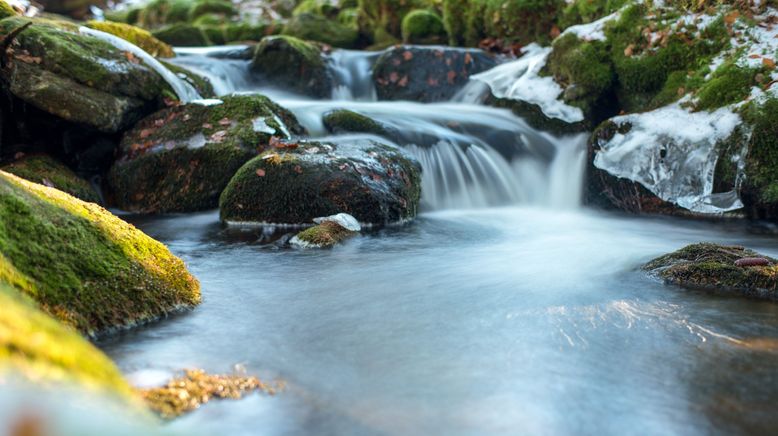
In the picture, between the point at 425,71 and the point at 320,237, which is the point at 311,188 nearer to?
the point at 320,237

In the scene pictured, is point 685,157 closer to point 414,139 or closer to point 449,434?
point 414,139

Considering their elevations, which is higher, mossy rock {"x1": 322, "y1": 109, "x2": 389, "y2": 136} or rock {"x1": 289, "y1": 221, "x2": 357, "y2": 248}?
mossy rock {"x1": 322, "y1": 109, "x2": 389, "y2": 136}

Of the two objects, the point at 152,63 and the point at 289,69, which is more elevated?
the point at 289,69

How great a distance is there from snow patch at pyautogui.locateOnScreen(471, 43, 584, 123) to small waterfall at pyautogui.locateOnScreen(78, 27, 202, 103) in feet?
17.0

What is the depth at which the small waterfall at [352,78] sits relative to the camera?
1236cm

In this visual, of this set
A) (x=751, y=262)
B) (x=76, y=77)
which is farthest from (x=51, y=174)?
(x=751, y=262)

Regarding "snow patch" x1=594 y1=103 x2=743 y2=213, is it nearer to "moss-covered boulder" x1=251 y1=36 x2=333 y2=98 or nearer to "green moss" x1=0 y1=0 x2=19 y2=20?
"moss-covered boulder" x1=251 y1=36 x2=333 y2=98

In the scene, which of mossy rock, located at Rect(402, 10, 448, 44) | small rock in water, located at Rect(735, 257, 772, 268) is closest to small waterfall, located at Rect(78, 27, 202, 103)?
small rock in water, located at Rect(735, 257, 772, 268)

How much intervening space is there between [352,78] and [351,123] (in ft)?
13.1

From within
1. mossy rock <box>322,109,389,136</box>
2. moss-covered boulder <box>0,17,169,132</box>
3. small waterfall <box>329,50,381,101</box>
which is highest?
small waterfall <box>329,50,381,101</box>

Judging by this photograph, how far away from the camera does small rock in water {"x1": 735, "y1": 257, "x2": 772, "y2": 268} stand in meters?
4.40

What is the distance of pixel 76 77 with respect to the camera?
25.1 feet

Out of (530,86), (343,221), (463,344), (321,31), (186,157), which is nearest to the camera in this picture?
(463,344)

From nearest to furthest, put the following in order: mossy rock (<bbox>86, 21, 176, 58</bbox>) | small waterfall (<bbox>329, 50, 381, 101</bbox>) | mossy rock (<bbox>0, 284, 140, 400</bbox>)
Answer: mossy rock (<bbox>0, 284, 140, 400</bbox>) < mossy rock (<bbox>86, 21, 176, 58</bbox>) < small waterfall (<bbox>329, 50, 381, 101</bbox>)
